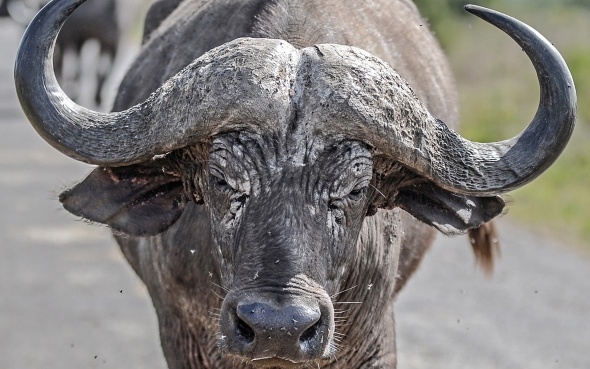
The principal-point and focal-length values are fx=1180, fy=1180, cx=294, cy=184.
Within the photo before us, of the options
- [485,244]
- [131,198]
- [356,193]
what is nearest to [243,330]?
[356,193]

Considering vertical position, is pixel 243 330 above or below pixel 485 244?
above

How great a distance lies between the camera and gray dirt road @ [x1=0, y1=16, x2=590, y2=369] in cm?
850

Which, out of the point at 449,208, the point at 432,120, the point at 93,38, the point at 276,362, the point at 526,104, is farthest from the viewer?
the point at 526,104

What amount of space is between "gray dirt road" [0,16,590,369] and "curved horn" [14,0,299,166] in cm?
208

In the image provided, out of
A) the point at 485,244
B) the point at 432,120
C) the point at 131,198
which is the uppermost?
the point at 432,120

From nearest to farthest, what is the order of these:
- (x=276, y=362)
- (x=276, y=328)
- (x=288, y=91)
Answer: (x=276, y=328), (x=276, y=362), (x=288, y=91)

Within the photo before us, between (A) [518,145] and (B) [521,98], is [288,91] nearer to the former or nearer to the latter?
(A) [518,145]

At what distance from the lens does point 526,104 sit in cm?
2114

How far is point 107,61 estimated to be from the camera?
19.6 m

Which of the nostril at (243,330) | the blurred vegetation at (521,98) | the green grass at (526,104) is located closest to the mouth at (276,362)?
the nostril at (243,330)

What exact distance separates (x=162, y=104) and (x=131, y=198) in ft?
1.95

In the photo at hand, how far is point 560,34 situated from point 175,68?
937 inches

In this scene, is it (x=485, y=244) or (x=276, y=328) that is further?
(x=485, y=244)

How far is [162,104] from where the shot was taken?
4.77 metres
